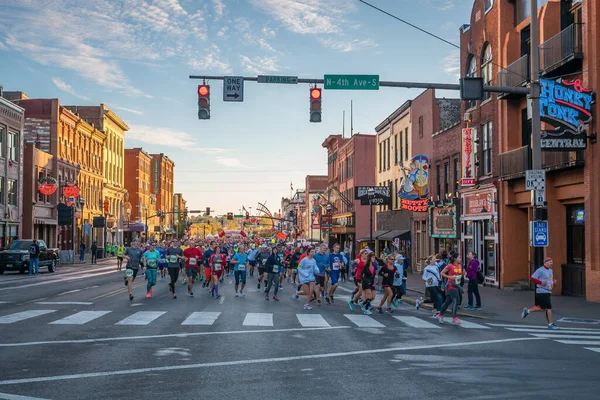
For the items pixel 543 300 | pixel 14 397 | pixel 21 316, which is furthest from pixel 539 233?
pixel 14 397

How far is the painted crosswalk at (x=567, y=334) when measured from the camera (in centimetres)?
1398

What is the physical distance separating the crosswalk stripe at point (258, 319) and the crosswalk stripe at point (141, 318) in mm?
2264

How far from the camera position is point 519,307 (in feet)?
72.2

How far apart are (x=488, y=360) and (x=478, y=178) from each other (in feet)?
76.4

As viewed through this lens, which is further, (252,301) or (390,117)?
(390,117)

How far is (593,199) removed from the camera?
22844mm

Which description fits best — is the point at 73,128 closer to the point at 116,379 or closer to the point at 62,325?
the point at 62,325

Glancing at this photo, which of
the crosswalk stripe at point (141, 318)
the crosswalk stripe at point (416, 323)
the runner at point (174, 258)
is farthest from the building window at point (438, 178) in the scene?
the crosswalk stripe at point (141, 318)

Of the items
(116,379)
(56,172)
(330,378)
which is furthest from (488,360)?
(56,172)

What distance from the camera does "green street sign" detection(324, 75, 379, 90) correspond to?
1869 cm

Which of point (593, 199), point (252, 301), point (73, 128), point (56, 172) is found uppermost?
point (73, 128)

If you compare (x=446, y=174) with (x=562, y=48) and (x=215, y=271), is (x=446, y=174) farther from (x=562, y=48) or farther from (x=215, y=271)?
(x=215, y=271)

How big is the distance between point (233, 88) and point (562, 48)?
40.5ft

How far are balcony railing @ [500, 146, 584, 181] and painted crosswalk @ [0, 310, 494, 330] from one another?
27.9 ft
